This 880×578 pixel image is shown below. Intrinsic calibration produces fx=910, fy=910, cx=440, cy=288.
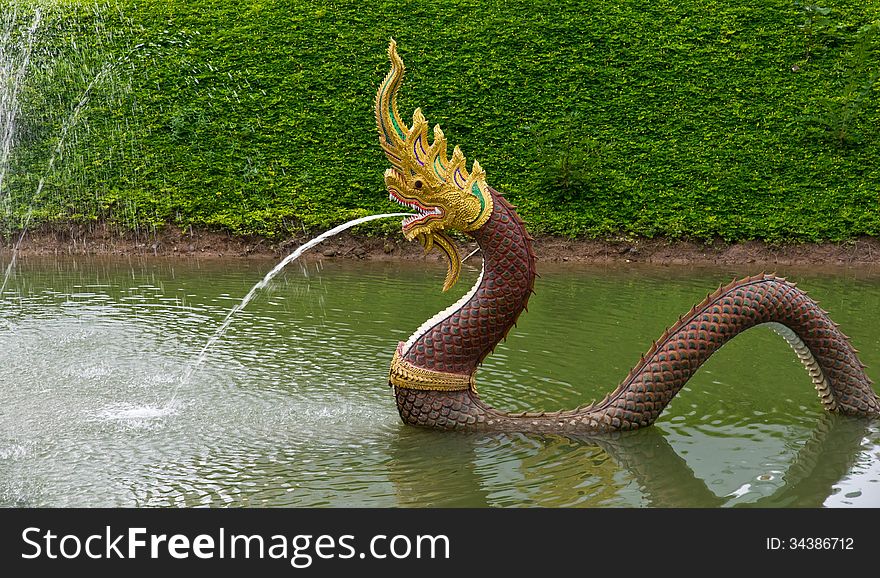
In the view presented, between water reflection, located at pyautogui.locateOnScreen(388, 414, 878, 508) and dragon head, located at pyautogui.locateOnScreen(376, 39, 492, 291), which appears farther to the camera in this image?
dragon head, located at pyautogui.locateOnScreen(376, 39, 492, 291)

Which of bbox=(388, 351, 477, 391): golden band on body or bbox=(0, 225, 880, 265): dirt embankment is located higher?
bbox=(388, 351, 477, 391): golden band on body

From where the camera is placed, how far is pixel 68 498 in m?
5.26

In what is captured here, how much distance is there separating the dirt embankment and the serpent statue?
933cm

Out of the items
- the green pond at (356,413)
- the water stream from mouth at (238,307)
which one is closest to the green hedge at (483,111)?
the green pond at (356,413)

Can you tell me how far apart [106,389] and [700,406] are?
4.92 metres

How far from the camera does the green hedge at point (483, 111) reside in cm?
1656

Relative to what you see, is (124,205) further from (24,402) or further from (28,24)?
(24,402)

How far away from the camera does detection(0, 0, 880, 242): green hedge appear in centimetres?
1656

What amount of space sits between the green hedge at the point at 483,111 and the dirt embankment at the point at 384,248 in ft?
0.84

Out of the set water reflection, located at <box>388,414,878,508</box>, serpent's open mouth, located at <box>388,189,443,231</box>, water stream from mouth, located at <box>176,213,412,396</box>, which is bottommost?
water reflection, located at <box>388,414,878,508</box>

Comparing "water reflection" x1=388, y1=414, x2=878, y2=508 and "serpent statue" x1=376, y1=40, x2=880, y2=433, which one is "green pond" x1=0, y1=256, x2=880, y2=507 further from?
"serpent statue" x1=376, y1=40, x2=880, y2=433

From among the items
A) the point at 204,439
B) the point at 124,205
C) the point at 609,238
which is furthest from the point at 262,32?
the point at 204,439

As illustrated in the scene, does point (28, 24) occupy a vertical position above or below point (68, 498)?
above

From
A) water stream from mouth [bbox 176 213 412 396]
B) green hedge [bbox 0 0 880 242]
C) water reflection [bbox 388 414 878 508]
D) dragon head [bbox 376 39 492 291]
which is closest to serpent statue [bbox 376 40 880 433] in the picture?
dragon head [bbox 376 39 492 291]
